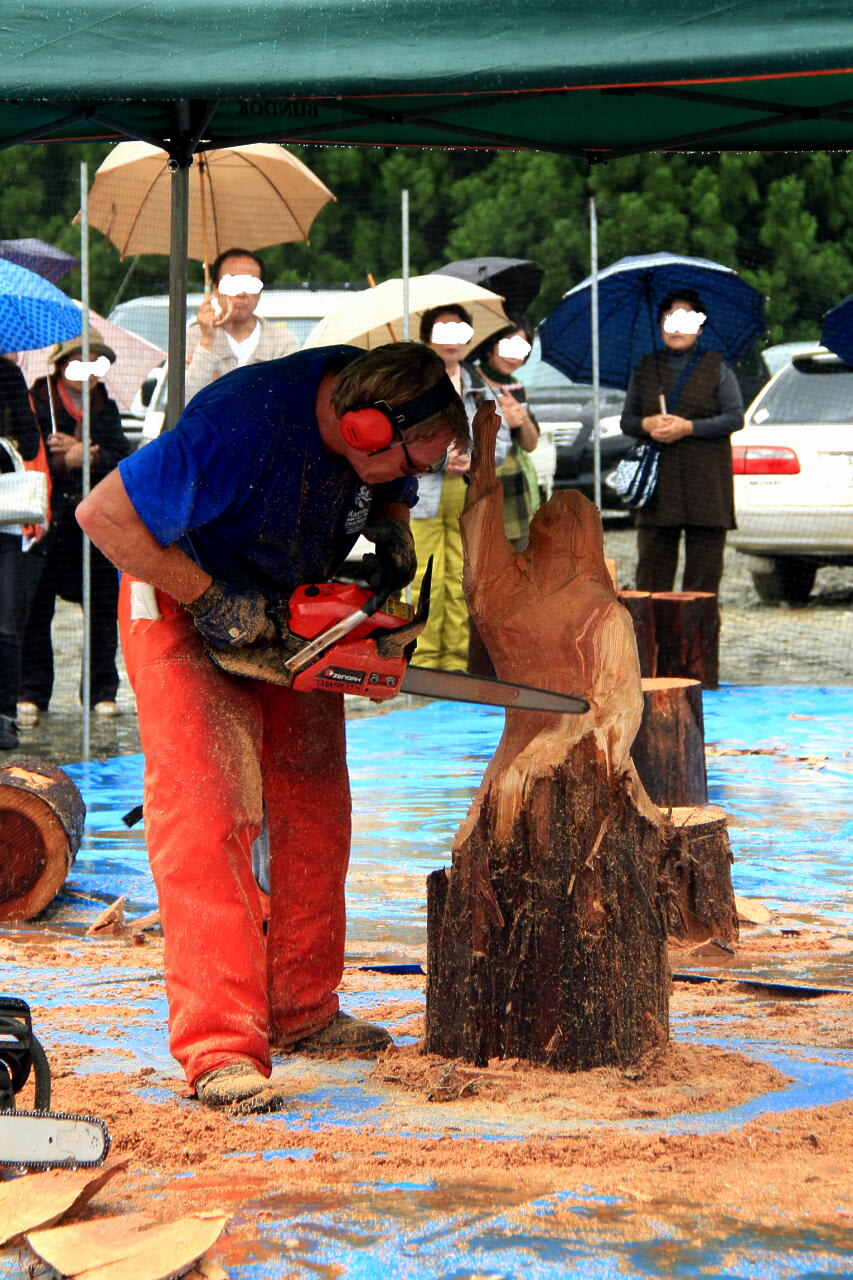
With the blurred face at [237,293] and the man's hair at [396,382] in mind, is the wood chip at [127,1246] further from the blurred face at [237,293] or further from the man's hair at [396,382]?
the blurred face at [237,293]

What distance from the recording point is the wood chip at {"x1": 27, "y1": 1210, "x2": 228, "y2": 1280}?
7.44ft

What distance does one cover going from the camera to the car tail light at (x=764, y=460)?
10875mm

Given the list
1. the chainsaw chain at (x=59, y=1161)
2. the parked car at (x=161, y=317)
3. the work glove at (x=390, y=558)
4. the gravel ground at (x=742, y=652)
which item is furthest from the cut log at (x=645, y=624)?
the chainsaw chain at (x=59, y=1161)

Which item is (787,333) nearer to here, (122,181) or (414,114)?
(122,181)

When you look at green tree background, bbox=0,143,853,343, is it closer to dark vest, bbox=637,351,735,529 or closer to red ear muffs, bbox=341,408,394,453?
dark vest, bbox=637,351,735,529

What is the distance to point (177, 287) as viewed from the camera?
187 inches

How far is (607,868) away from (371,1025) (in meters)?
0.68

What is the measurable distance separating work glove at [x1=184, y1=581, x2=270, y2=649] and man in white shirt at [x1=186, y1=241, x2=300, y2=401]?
4931 mm

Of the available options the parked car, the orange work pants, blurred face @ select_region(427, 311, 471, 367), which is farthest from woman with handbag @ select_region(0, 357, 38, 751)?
the orange work pants

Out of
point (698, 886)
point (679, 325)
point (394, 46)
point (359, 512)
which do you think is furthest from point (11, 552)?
point (394, 46)

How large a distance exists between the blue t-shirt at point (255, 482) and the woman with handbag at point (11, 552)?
4.24m

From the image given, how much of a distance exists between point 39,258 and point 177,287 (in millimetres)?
7935

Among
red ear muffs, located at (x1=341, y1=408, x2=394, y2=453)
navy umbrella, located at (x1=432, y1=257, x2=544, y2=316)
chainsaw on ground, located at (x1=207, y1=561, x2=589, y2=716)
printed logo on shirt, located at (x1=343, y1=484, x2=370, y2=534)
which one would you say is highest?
navy umbrella, located at (x1=432, y1=257, x2=544, y2=316)

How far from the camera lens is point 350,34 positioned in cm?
254
